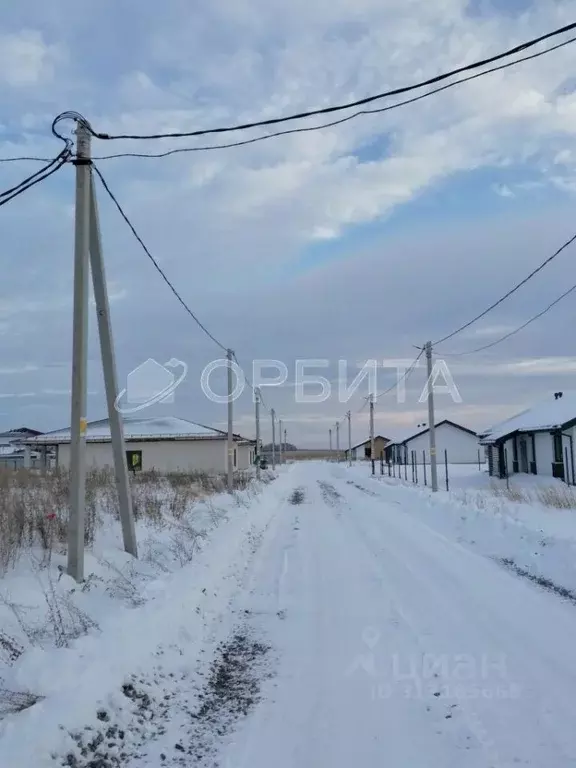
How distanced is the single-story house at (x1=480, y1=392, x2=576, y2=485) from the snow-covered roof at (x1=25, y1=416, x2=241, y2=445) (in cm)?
1877

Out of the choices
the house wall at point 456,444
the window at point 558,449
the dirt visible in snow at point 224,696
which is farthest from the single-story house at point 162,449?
the dirt visible in snow at point 224,696

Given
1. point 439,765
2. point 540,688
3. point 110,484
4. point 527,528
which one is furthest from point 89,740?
point 110,484

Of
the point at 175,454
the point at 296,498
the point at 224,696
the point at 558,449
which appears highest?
the point at 175,454

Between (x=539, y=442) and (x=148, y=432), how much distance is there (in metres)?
26.6

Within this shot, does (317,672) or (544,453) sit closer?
(317,672)

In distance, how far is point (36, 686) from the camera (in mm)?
4219

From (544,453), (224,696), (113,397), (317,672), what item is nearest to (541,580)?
(317,672)

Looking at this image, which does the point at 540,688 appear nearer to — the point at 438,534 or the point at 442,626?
the point at 442,626

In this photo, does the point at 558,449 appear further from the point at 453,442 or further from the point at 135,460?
the point at 453,442

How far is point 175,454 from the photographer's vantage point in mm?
44781

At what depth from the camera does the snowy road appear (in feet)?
12.6

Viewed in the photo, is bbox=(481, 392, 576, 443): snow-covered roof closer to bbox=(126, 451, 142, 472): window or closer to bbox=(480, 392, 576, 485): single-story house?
bbox=(480, 392, 576, 485): single-story house

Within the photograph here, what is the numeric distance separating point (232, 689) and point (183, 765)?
1.22 m

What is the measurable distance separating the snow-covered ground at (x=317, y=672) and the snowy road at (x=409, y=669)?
0.05 ft
